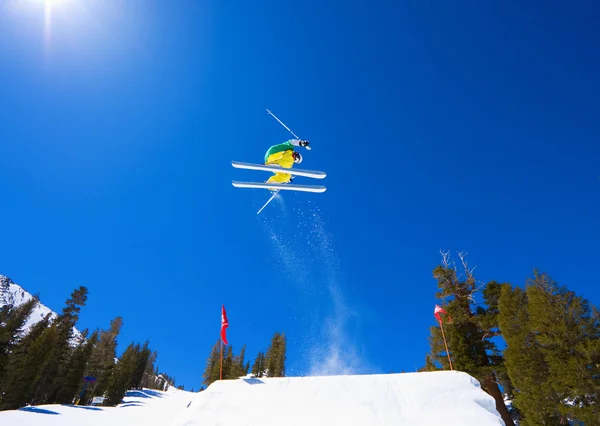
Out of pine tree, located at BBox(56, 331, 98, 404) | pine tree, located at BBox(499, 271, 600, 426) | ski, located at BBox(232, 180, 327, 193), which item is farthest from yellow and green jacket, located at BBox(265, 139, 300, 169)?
pine tree, located at BBox(56, 331, 98, 404)

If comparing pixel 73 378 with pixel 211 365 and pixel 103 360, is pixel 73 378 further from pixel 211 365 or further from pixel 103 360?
pixel 211 365

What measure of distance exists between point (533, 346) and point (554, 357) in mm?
2502

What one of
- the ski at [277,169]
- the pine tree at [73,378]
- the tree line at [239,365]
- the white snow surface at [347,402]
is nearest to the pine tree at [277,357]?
the tree line at [239,365]

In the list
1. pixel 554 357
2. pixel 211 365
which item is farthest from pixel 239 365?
pixel 554 357

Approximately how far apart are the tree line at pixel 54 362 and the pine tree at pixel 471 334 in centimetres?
3960

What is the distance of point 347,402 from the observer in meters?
9.60

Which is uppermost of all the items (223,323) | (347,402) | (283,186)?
(283,186)

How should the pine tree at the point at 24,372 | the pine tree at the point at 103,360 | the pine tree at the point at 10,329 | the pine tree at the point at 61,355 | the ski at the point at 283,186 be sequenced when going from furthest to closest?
the pine tree at the point at 103,360
the pine tree at the point at 61,355
the pine tree at the point at 24,372
the pine tree at the point at 10,329
the ski at the point at 283,186

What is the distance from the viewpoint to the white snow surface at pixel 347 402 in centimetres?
872

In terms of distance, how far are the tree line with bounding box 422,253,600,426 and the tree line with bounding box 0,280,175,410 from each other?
131 feet

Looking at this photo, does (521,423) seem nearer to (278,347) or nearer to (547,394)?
(547,394)

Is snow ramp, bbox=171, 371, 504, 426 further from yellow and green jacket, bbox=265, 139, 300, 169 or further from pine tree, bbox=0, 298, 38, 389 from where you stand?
pine tree, bbox=0, 298, 38, 389

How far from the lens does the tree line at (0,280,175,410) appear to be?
95.0 feet

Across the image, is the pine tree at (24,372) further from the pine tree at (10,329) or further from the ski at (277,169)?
the ski at (277,169)
